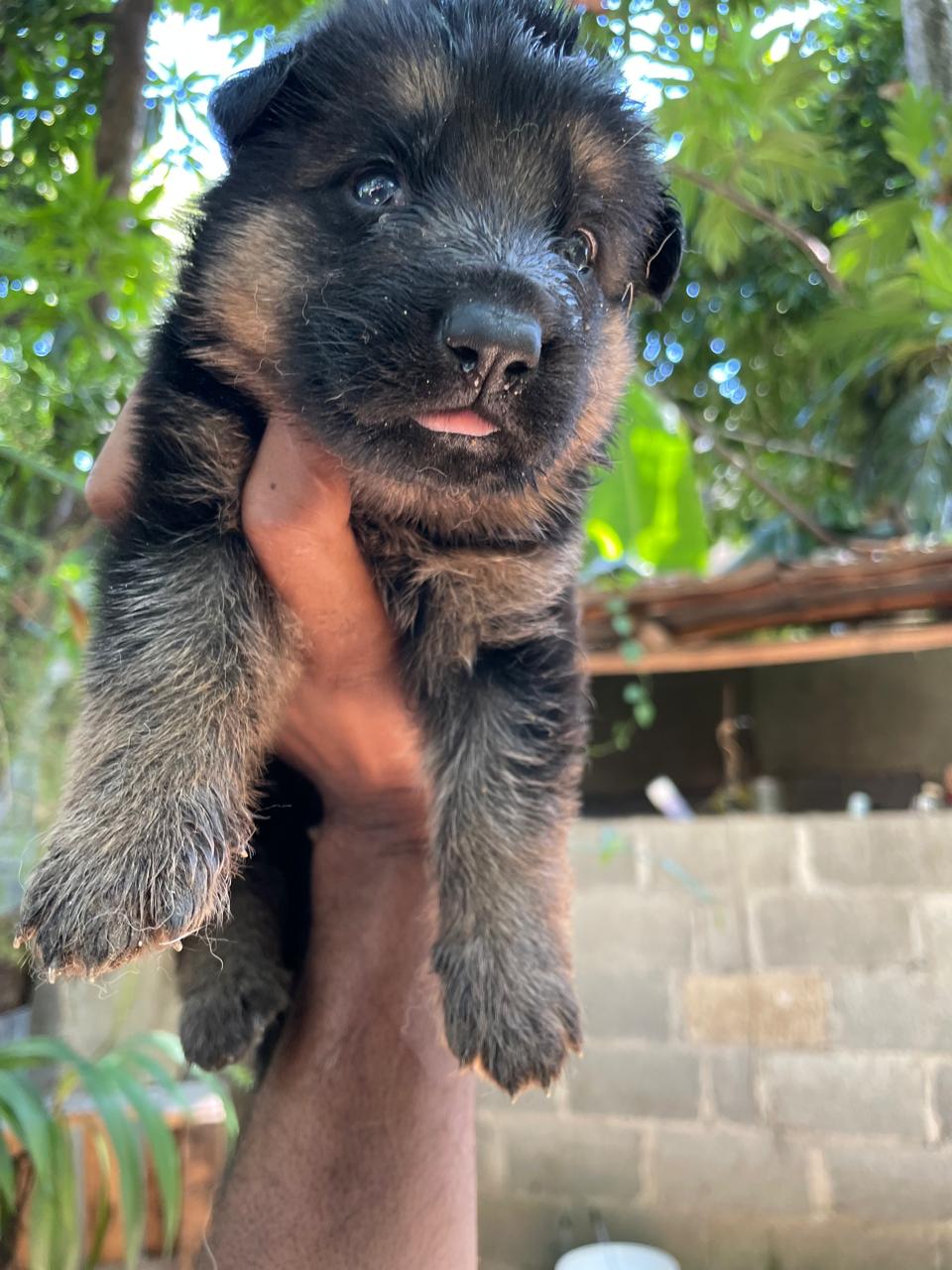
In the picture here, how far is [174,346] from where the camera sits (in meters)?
1.51

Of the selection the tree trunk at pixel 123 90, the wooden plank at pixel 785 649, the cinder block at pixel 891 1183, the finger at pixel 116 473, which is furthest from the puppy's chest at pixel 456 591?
the cinder block at pixel 891 1183

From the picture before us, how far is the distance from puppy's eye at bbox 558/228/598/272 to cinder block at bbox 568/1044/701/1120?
3117mm

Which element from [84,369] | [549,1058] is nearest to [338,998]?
[549,1058]

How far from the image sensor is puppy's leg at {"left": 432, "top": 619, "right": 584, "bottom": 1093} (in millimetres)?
1473

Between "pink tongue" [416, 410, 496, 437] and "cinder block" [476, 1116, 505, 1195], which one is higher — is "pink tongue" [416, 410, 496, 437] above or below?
above

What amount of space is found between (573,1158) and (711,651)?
2.05m

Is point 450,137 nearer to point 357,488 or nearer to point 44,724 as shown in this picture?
point 357,488

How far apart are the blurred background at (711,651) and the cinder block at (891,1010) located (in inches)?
0.4

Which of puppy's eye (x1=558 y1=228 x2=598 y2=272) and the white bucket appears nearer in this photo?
puppy's eye (x1=558 y1=228 x2=598 y2=272)

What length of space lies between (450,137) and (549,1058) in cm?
132

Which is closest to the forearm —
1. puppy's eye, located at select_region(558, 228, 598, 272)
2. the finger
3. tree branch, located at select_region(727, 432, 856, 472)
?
the finger

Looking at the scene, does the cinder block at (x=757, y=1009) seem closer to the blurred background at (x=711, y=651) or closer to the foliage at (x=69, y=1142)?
the blurred background at (x=711, y=651)

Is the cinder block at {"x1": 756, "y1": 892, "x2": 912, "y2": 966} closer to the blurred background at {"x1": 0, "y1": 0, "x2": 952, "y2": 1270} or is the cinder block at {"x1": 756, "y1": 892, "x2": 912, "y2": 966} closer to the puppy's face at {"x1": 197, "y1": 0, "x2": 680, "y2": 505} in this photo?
the blurred background at {"x1": 0, "y1": 0, "x2": 952, "y2": 1270}

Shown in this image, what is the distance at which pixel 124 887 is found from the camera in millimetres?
1205
